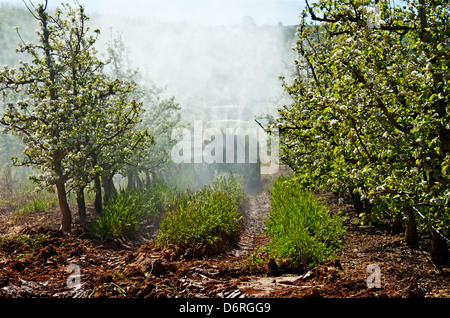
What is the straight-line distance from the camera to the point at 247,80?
66250mm

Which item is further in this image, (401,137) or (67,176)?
(67,176)

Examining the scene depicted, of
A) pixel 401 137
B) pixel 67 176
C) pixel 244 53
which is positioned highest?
pixel 244 53

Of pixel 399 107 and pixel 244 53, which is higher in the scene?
pixel 244 53

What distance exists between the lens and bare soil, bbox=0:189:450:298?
12.7 ft

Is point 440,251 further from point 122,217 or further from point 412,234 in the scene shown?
point 122,217

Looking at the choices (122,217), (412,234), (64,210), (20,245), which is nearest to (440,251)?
(412,234)

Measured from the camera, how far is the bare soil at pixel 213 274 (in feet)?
12.7

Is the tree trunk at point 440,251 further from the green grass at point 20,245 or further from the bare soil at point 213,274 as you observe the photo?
the green grass at point 20,245

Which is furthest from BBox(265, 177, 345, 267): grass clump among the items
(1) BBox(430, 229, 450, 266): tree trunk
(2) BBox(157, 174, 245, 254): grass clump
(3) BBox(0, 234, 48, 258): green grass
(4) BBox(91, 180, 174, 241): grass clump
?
(3) BBox(0, 234, 48, 258): green grass
